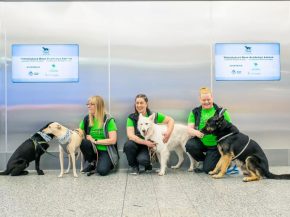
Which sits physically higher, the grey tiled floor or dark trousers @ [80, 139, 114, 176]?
dark trousers @ [80, 139, 114, 176]

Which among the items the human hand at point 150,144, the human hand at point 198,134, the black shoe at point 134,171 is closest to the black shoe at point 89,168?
the black shoe at point 134,171

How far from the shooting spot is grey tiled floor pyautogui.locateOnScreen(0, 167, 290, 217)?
134 inches

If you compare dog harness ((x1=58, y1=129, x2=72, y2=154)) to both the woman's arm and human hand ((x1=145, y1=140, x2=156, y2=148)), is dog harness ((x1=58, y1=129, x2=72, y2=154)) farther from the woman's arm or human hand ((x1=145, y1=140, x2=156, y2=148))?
human hand ((x1=145, y1=140, x2=156, y2=148))

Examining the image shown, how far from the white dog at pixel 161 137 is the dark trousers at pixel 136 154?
0.59ft

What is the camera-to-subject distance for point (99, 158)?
17.7 ft

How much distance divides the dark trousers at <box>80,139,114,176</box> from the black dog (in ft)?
1.73

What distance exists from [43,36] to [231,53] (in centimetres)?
304

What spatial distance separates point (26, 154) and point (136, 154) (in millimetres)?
1554

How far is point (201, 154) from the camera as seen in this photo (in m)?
5.42

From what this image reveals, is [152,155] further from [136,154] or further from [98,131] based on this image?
[98,131]

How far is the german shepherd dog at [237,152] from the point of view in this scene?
4.71 m

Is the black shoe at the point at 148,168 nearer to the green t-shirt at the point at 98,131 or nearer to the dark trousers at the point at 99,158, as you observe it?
the dark trousers at the point at 99,158

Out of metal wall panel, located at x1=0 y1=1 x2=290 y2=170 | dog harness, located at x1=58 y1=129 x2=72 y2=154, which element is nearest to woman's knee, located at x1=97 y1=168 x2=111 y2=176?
dog harness, located at x1=58 y1=129 x2=72 y2=154

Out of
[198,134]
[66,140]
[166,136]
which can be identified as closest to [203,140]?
[198,134]
